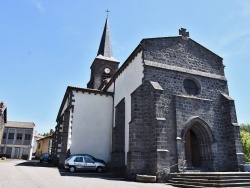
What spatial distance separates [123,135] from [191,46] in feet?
27.5

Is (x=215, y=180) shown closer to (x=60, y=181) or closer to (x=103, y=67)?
(x=60, y=181)

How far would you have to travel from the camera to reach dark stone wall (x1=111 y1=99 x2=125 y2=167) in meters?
15.8

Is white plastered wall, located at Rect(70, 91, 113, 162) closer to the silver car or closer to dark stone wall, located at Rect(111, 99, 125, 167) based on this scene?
dark stone wall, located at Rect(111, 99, 125, 167)

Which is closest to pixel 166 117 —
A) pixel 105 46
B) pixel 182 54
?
pixel 182 54

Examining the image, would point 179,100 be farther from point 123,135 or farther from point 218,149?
point 123,135

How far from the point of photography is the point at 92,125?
722 inches

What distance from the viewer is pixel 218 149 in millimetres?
13609

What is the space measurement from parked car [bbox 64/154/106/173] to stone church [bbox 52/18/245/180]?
1368mm

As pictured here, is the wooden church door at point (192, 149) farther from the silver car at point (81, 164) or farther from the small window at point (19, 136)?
the small window at point (19, 136)

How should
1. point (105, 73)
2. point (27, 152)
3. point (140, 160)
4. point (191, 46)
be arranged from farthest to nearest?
point (27, 152) < point (105, 73) < point (191, 46) < point (140, 160)

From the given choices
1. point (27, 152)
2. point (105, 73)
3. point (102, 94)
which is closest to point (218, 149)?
point (102, 94)

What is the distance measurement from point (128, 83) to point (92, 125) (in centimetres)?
510

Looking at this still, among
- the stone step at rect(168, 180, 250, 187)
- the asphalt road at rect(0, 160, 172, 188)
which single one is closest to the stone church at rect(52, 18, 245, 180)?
the stone step at rect(168, 180, 250, 187)

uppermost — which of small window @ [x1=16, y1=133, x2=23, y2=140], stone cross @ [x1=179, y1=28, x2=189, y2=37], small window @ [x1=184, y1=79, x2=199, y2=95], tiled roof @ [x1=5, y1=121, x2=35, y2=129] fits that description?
stone cross @ [x1=179, y1=28, x2=189, y2=37]
